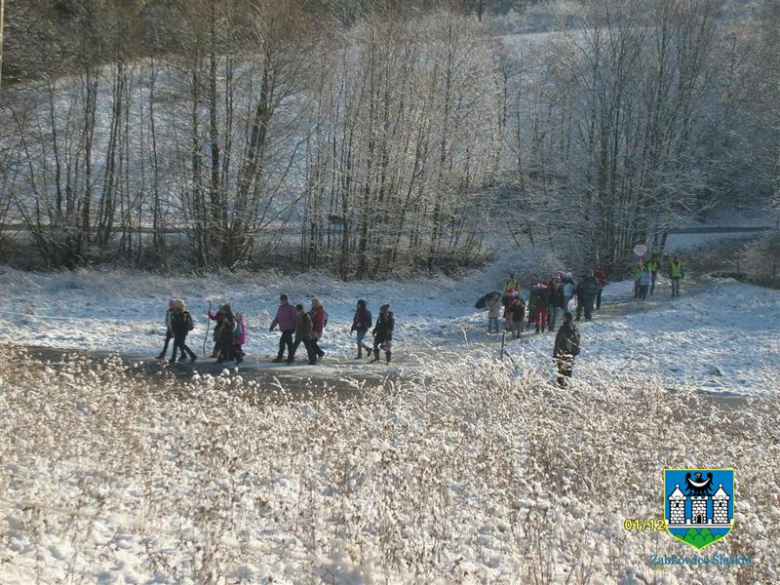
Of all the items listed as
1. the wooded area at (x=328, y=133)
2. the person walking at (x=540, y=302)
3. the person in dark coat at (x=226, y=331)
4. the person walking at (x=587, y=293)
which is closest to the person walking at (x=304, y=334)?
the person in dark coat at (x=226, y=331)

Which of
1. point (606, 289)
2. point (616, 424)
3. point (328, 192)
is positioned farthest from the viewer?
point (328, 192)

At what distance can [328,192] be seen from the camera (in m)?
32.0

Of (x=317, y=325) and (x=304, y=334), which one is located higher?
(x=317, y=325)

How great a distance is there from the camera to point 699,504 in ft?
24.7

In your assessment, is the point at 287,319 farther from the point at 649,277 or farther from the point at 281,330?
the point at 649,277

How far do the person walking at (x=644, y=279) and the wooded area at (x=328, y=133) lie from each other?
6022mm

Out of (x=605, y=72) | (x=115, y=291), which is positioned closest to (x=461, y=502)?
(x=115, y=291)

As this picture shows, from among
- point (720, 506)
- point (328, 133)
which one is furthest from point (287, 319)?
point (328, 133)

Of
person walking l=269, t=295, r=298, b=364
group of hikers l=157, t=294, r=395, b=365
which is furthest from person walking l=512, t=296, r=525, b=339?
person walking l=269, t=295, r=298, b=364

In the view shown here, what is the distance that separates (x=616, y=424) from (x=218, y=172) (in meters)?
22.9

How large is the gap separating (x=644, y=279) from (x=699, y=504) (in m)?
20.0

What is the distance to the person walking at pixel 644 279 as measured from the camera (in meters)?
26.5

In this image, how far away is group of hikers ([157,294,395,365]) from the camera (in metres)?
16.3

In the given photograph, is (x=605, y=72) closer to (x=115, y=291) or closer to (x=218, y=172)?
(x=218, y=172)
